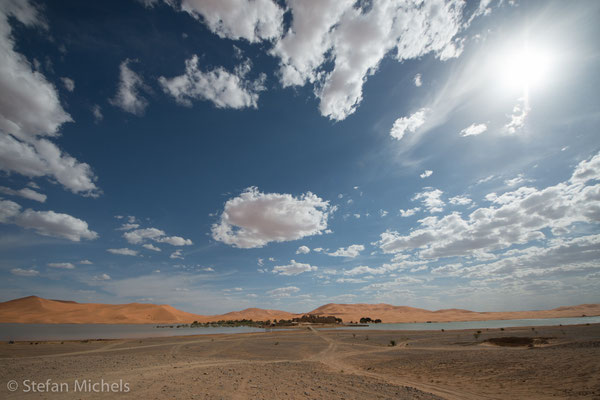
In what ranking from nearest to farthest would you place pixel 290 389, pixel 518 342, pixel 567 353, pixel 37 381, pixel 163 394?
1. pixel 163 394
2. pixel 290 389
3. pixel 37 381
4. pixel 567 353
5. pixel 518 342

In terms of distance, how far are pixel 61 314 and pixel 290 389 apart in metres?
116

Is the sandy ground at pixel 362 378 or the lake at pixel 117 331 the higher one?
the lake at pixel 117 331

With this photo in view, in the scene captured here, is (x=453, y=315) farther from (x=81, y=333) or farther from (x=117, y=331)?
(x=81, y=333)

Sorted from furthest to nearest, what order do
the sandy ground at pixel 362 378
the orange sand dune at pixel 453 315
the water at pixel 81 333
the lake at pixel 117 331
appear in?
1. the orange sand dune at pixel 453 315
2. the lake at pixel 117 331
3. the water at pixel 81 333
4. the sandy ground at pixel 362 378

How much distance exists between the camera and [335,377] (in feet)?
37.3

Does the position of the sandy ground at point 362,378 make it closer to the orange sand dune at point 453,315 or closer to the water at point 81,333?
the water at point 81,333

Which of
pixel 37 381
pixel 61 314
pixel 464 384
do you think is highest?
pixel 61 314

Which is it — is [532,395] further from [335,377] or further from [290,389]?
[290,389]

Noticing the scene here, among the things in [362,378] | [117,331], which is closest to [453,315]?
[117,331]

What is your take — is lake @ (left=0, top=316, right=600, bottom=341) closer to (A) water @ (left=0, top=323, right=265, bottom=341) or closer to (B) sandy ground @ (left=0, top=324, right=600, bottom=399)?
(A) water @ (left=0, top=323, right=265, bottom=341)

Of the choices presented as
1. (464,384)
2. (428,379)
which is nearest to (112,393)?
(428,379)

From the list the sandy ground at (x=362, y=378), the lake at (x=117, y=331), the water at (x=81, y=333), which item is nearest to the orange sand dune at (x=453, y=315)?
the lake at (x=117, y=331)

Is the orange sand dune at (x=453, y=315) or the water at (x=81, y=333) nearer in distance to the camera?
the water at (x=81, y=333)

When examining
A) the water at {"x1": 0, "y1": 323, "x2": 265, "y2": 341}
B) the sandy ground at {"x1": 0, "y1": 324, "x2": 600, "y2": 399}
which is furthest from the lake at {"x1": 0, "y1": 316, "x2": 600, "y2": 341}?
the sandy ground at {"x1": 0, "y1": 324, "x2": 600, "y2": 399}
